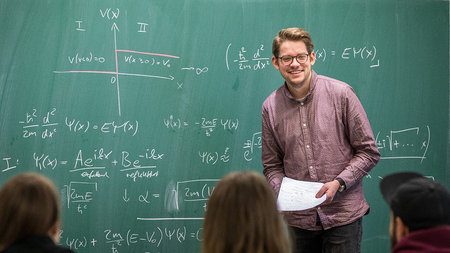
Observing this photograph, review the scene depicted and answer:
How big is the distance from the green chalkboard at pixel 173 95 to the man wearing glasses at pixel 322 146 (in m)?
0.66

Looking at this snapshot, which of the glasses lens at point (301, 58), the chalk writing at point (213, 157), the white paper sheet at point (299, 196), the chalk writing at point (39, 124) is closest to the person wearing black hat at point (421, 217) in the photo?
the white paper sheet at point (299, 196)

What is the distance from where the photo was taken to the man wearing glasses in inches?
92.6

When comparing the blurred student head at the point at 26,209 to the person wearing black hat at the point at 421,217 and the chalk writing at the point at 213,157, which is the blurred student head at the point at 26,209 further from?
the chalk writing at the point at 213,157

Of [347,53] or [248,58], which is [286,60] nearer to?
[248,58]

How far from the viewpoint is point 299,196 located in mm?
2305

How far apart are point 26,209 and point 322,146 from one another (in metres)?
1.49

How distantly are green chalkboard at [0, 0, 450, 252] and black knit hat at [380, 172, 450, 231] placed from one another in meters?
1.64

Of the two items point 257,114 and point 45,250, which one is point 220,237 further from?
point 257,114

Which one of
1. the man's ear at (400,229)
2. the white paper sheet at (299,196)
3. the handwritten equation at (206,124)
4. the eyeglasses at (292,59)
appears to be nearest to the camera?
the man's ear at (400,229)

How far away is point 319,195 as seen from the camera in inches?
89.7

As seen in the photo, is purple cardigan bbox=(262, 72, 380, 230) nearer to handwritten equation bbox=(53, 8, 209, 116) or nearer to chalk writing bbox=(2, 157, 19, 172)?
handwritten equation bbox=(53, 8, 209, 116)

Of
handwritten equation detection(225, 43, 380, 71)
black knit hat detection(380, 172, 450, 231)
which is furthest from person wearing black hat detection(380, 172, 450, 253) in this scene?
handwritten equation detection(225, 43, 380, 71)

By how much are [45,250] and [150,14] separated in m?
1.99

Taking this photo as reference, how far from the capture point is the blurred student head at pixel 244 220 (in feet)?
4.52
